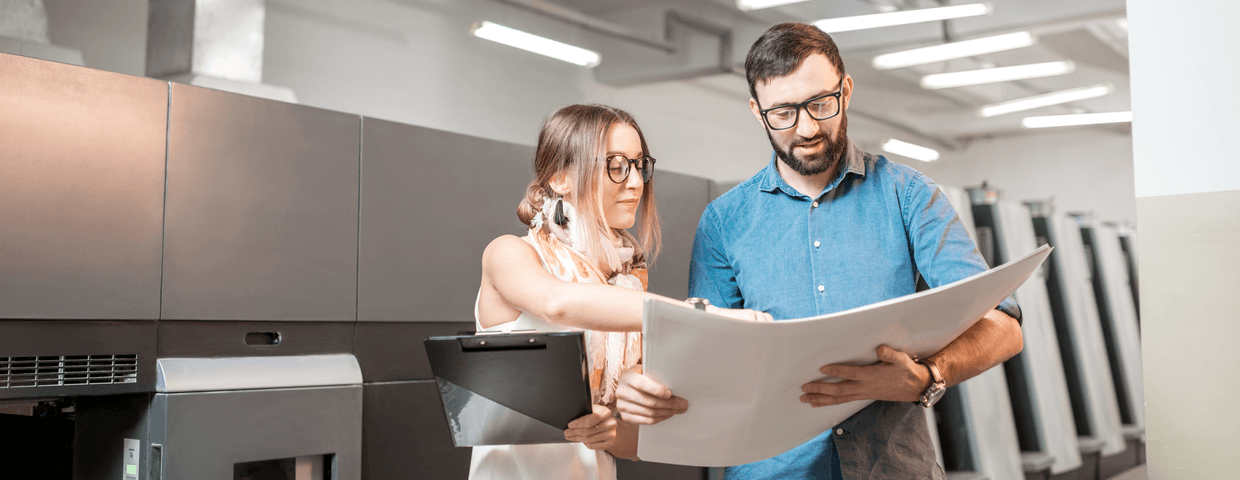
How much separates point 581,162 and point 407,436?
1586mm

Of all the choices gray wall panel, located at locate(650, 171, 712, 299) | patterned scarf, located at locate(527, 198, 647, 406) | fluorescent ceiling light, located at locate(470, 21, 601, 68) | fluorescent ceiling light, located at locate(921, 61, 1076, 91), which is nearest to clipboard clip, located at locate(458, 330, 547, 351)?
patterned scarf, located at locate(527, 198, 647, 406)

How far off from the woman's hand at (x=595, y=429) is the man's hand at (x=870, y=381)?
12.2 inches

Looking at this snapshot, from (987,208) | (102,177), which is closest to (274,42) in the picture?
(102,177)

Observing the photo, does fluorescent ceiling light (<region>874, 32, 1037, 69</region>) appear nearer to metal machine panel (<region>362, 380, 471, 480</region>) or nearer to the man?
metal machine panel (<region>362, 380, 471, 480</region>)

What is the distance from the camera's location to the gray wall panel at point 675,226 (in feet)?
11.8

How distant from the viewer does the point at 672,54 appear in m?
7.55

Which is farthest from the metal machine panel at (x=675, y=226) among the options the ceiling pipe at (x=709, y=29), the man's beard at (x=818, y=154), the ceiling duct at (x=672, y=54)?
the ceiling pipe at (x=709, y=29)

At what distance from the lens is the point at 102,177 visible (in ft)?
6.74

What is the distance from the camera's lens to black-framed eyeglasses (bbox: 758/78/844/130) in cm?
130

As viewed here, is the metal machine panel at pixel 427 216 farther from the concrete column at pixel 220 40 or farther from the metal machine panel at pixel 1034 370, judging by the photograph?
the metal machine panel at pixel 1034 370

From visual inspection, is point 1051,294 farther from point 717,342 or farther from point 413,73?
point 717,342

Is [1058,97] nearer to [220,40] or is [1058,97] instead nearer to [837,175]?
[220,40]

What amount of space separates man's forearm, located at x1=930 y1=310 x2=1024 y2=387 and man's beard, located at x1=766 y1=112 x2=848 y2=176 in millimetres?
333

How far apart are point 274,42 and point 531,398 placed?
491 cm
